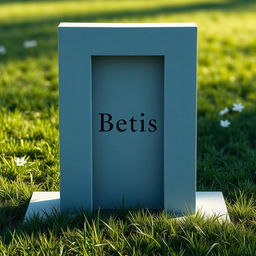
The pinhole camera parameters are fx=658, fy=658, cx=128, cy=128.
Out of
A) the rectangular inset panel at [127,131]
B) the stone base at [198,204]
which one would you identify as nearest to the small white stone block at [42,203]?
the stone base at [198,204]

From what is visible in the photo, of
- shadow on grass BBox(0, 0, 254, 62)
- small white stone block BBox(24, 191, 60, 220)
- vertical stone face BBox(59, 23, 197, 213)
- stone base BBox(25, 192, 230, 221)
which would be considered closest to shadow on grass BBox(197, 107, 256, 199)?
stone base BBox(25, 192, 230, 221)

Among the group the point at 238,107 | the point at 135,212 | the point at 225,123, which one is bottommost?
the point at 135,212

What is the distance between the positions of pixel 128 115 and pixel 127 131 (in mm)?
77

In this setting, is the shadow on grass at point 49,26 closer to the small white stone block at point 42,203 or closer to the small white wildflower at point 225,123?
the small white wildflower at point 225,123

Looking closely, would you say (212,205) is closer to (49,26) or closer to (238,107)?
(238,107)

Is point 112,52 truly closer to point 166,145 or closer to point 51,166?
point 166,145

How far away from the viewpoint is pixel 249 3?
10211 millimetres

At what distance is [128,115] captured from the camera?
299 centimetres

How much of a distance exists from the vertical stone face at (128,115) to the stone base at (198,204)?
9cm

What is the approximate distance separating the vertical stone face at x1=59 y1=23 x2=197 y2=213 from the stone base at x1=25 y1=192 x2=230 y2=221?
9cm

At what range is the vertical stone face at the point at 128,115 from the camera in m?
2.85

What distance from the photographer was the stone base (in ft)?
9.88

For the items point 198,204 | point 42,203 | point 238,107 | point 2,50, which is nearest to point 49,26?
point 2,50

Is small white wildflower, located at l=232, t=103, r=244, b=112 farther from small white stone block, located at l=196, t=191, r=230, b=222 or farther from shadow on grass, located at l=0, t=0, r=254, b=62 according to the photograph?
shadow on grass, located at l=0, t=0, r=254, b=62
